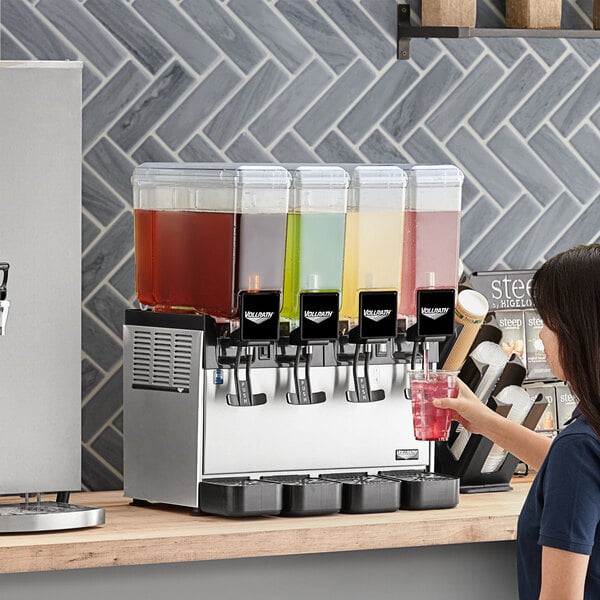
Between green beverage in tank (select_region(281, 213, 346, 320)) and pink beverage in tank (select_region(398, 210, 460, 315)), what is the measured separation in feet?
0.57

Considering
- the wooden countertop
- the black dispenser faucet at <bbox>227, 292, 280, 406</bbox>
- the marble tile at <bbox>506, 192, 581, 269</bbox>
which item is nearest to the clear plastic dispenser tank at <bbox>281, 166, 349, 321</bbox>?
the black dispenser faucet at <bbox>227, 292, 280, 406</bbox>

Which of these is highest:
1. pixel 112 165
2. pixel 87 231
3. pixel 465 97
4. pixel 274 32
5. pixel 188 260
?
pixel 274 32

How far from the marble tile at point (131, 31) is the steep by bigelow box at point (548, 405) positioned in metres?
1.23

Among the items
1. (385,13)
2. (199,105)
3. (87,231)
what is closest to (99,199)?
(87,231)

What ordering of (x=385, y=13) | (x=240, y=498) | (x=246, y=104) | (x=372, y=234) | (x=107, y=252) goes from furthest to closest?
1. (x=385, y=13)
2. (x=246, y=104)
3. (x=107, y=252)
4. (x=372, y=234)
5. (x=240, y=498)

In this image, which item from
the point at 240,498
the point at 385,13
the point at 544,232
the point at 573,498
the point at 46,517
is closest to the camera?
the point at 573,498

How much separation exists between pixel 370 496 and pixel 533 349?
814 millimetres

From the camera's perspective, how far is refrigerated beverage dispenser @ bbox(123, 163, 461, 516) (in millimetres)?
2525

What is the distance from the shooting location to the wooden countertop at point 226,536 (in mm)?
2234

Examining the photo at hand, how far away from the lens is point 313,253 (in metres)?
2.60

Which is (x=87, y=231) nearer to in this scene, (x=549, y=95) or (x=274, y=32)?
(x=274, y=32)

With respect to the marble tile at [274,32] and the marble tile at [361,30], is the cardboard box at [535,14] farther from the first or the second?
the marble tile at [274,32]

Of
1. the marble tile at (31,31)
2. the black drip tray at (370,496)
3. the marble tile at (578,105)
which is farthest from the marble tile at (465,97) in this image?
the black drip tray at (370,496)

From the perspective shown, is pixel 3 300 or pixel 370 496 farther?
pixel 370 496
